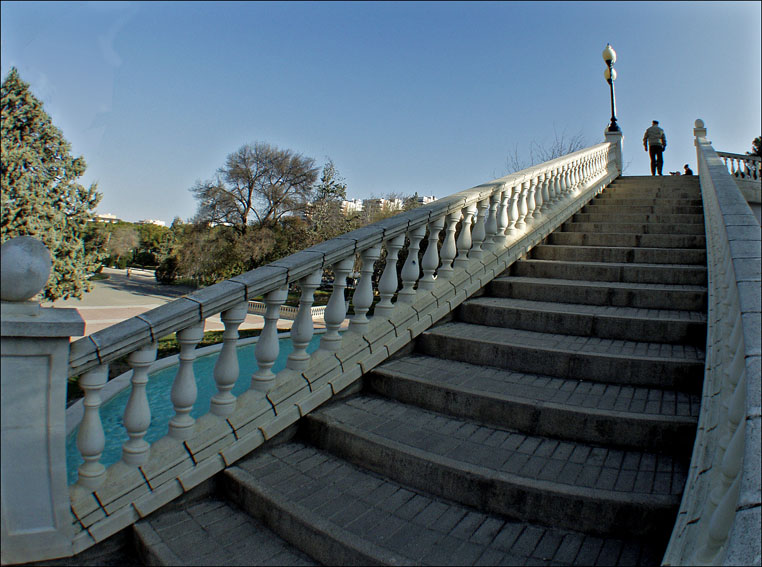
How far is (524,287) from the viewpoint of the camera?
17.3ft

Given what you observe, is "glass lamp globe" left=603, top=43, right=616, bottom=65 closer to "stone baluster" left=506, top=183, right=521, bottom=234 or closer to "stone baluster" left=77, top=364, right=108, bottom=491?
"stone baluster" left=506, top=183, right=521, bottom=234

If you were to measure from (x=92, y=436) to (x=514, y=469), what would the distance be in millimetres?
2380

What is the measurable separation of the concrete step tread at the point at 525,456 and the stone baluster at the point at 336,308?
52cm

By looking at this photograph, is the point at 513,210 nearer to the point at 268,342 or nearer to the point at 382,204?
the point at 268,342

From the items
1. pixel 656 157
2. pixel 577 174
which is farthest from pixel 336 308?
pixel 656 157

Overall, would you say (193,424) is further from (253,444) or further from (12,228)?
(12,228)

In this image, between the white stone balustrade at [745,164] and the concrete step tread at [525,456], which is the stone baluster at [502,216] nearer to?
the concrete step tread at [525,456]

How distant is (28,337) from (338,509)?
180 centimetres

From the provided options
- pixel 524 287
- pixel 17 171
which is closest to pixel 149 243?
pixel 17 171

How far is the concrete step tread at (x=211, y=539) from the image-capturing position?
240 centimetres

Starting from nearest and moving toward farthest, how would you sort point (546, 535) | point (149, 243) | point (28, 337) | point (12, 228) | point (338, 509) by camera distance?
point (28, 337)
point (546, 535)
point (338, 509)
point (12, 228)
point (149, 243)

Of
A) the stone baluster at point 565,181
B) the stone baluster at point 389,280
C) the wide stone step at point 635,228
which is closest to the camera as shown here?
the stone baluster at point 389,280

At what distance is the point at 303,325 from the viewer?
344cm

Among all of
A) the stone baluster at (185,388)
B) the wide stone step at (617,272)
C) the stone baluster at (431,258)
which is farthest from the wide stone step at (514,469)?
the wide stone step at (617,272)
